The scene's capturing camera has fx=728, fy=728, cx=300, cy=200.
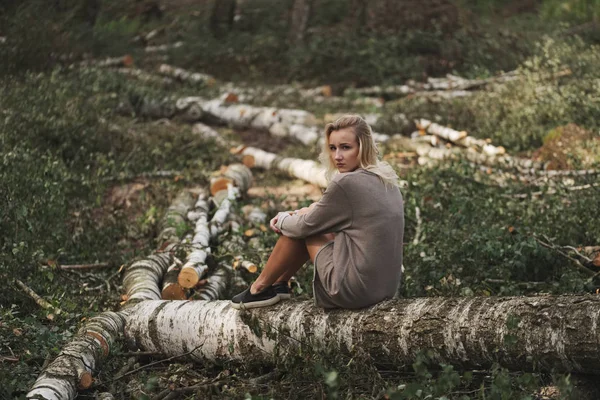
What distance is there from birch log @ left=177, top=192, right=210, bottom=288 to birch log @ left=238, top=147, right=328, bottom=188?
1875 millimetres

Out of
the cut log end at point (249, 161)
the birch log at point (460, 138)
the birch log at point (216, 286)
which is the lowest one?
the cut log end at point (249, 161)

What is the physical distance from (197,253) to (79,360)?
2.00 m

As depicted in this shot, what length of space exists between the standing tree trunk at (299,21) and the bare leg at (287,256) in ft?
43.8

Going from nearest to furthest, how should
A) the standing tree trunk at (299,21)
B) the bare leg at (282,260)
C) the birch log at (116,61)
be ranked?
the bare leg at (282,260) < the birch log at (116,61) < the standing tree trunk at (299,21)

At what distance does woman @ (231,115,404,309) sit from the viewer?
14.3ft

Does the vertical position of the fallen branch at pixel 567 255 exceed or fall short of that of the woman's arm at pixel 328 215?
it falls short

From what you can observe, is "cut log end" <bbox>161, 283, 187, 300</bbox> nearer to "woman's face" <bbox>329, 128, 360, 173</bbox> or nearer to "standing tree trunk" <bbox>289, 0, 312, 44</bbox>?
"woman's face" <bbox>329, 128, 360, 173</bbox>

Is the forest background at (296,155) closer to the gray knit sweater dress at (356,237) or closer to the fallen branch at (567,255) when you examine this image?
the fallen branch at (567,255)

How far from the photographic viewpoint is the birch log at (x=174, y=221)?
703 centimetres

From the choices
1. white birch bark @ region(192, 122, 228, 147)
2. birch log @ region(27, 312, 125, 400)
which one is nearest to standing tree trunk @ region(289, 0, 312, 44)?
white birch bark @ region(192, 122, 228, 147)

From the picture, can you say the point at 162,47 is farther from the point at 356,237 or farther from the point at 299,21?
the point at 356,237

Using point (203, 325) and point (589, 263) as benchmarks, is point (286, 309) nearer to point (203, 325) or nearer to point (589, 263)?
point (203, 325)

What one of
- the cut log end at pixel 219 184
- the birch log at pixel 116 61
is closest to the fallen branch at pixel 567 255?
the cut log end at pixel 219 184

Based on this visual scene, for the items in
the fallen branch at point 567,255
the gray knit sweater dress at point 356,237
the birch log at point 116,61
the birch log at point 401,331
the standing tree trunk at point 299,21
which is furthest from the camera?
the standing tree trunk at point 299,21
